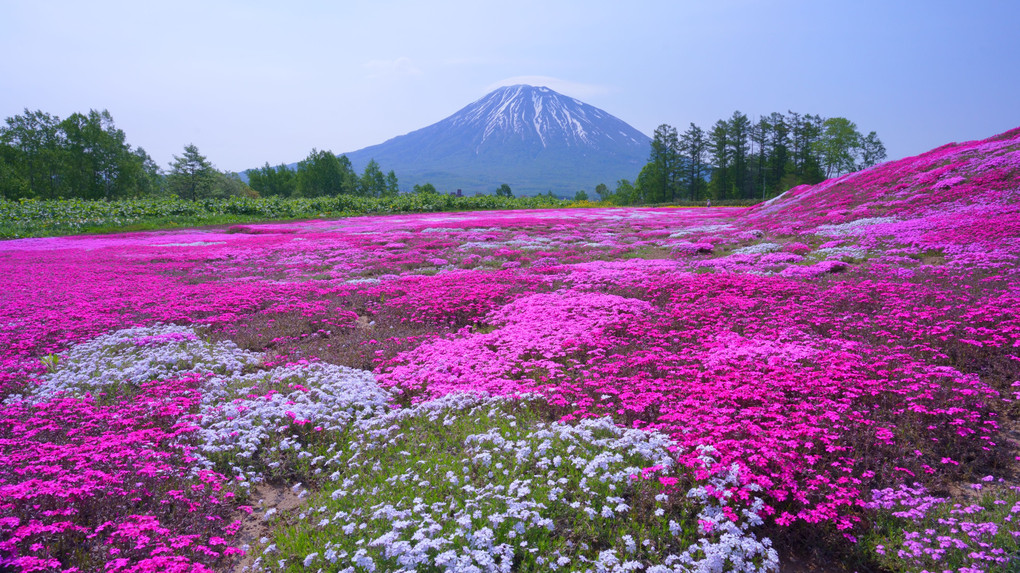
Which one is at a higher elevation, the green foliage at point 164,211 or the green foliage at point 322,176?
the green foliage at point 322,176

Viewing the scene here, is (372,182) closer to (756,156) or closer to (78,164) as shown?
(78,164)

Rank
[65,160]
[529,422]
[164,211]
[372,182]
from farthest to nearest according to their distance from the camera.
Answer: [372,182]
[65,160]
[164,211]
[529,422]

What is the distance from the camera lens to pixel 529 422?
687cm

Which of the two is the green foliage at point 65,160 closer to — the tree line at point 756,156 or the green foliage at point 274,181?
the green foliage at point 274,181

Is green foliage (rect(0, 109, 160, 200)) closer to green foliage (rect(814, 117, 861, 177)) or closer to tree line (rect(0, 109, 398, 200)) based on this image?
tree line (rect(0, 109, 398, 200))

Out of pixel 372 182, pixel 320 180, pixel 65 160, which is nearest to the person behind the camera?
pixel 65 160

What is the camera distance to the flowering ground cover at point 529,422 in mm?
4531

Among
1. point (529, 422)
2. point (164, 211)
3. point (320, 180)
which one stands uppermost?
point (320, 180)

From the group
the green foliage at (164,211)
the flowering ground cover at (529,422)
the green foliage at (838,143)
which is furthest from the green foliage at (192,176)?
the green foliage at (838,143)

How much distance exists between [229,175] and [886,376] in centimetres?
14600

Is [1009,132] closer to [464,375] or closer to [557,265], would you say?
[557,265]

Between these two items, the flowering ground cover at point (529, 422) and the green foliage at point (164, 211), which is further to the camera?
the green foliage at point (164, 211)

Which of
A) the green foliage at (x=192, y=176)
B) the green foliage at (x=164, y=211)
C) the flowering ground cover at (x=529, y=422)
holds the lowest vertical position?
the flowering ground cover at (x=529, y=422)

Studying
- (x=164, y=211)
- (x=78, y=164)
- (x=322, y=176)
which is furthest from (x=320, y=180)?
(x=164, y=211)
